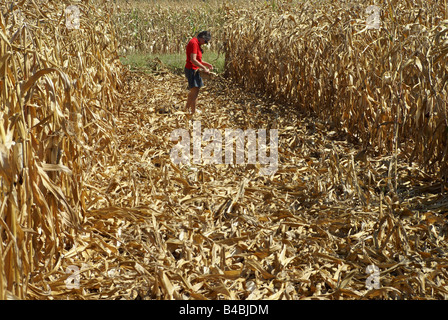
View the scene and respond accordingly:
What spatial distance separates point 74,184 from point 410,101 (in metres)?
3.06

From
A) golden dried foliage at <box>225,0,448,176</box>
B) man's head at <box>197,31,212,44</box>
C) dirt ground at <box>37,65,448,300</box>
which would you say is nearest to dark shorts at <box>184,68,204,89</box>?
man's head at <box>197,31,212,44</box>

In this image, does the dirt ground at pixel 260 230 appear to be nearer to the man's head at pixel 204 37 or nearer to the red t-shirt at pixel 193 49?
the red t-shirt at pixel 193 49

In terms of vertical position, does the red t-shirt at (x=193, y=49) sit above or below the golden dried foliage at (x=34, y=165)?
above

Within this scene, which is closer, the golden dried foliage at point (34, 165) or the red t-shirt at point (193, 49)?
the golden dried foliage at point (34, 165)

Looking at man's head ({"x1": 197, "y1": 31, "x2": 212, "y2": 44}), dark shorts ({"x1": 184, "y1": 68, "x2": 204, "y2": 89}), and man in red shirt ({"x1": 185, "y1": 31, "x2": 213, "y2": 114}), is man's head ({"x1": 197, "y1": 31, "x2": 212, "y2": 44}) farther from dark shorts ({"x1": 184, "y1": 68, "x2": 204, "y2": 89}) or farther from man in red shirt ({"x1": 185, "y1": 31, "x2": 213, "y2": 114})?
dark shorts ({"x1": 184, "y1": 68, "x2": 204, "y2": 89})

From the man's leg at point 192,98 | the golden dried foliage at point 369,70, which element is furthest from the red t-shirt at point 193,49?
the golden dried foliage at point 369,70

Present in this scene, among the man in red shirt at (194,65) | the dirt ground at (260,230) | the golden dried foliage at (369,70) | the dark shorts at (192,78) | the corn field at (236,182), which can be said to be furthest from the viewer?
the dark shorts at (192,78)

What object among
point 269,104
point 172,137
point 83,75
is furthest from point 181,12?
point 83,75

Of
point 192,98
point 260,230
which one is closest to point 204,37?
point 192,98

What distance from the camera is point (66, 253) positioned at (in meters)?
2.87

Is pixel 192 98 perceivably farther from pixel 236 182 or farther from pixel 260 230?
pixel 260 230

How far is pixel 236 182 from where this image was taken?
4254 millimetres

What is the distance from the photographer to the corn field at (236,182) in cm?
254

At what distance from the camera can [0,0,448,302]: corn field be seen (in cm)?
254
